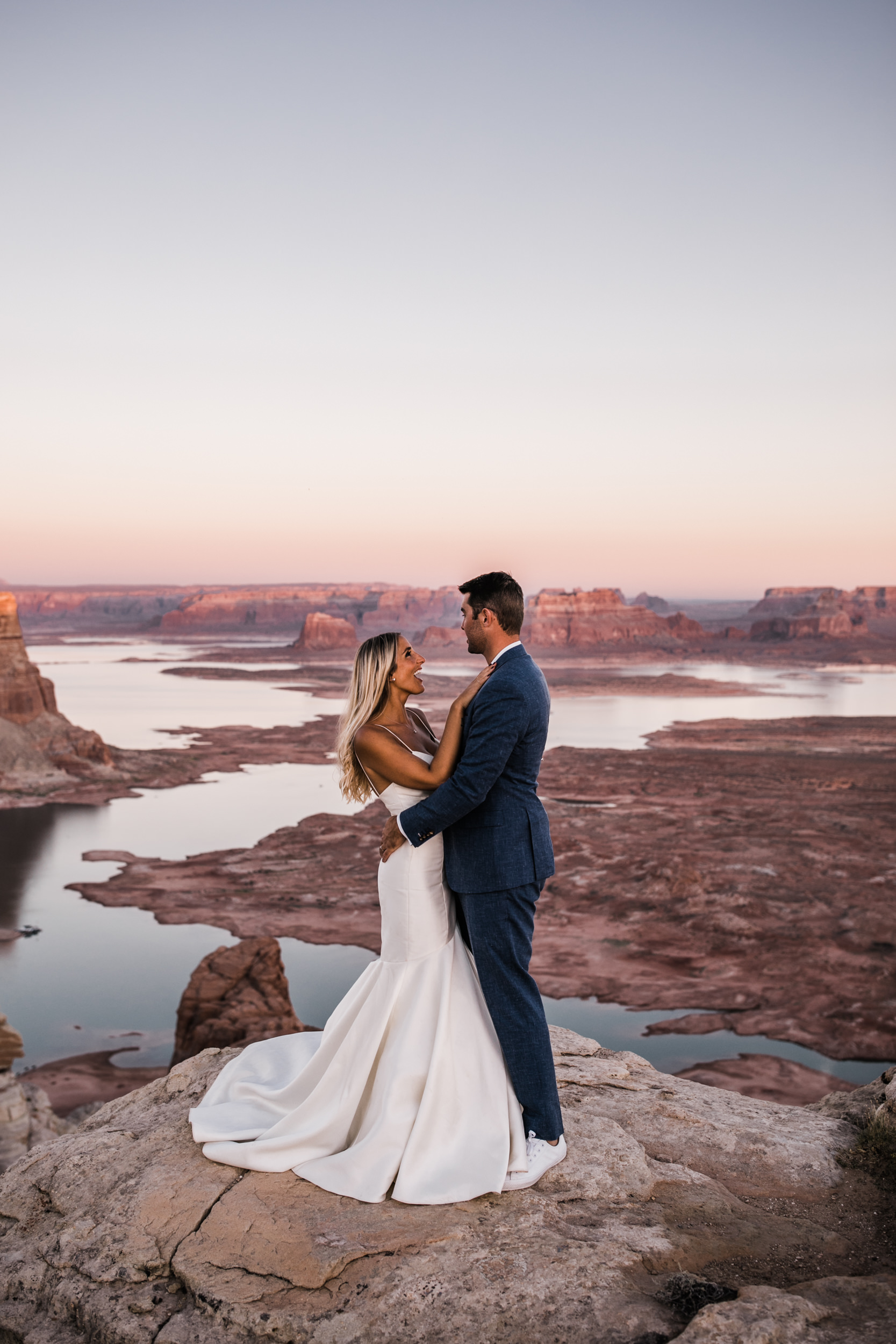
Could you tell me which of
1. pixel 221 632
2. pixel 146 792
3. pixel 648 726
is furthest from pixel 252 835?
pixel 221 632

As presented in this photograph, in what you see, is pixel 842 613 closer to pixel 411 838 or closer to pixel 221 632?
pixel 221 632

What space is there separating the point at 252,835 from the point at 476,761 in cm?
2789

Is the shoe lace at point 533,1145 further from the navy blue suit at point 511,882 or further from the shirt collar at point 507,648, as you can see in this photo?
the shirt collar at point 507,648

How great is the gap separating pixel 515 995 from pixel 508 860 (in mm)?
469

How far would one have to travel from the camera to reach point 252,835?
29.5 m

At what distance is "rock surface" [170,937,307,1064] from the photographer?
11.4m

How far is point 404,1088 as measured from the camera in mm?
3000

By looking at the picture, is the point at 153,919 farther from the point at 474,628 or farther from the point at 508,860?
the point at 474,628

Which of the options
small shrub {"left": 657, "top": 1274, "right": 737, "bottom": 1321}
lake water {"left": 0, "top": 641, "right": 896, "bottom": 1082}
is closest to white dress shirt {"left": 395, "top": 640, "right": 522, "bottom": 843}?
small shrub {"left": 657, "top": 1274, "right": 737, "bottom": 1321}

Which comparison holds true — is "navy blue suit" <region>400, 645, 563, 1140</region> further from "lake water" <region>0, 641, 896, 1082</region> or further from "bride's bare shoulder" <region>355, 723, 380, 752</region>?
"lake water" <region>0, 641, 896, 1082</region>

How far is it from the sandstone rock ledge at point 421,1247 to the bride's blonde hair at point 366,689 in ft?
4.45

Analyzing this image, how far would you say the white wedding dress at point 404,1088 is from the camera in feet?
9.53

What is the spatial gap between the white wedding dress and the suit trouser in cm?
7

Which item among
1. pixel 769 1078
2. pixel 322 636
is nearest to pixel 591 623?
pixel 322 636
